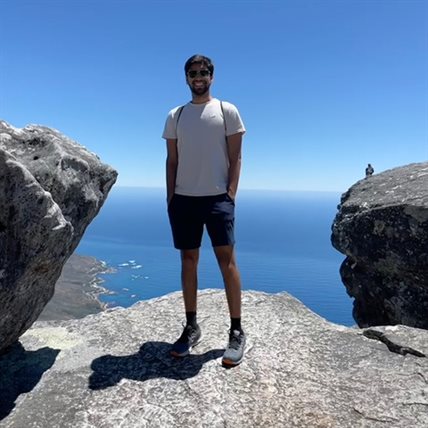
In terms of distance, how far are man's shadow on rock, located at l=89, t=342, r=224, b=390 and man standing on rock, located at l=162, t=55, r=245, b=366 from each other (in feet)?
0.93

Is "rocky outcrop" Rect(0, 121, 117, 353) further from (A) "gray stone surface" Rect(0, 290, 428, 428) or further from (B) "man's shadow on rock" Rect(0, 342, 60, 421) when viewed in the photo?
(A) "gray stone surface" Rect(0, 290, 428, 428)

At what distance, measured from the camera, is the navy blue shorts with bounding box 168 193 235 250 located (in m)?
7.60

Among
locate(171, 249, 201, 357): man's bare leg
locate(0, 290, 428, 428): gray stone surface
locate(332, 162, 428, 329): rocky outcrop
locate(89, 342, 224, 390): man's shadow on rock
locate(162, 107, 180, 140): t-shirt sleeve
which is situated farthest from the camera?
locate(332, 162, 428, 329): rocky outcrop

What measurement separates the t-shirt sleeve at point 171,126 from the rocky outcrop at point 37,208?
5.37ft

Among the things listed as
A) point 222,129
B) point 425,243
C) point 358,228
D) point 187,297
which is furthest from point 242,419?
point 358,228

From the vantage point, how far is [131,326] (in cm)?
955

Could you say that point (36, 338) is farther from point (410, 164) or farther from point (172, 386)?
point (410, 164)

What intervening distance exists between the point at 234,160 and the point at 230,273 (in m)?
2.09

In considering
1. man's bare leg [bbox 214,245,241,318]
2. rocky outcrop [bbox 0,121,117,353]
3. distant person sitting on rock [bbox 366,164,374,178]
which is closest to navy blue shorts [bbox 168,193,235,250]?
man's bare leg [bbox 214,245,241,318]

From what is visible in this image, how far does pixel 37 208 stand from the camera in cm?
628

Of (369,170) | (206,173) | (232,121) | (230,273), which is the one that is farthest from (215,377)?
(369,170)

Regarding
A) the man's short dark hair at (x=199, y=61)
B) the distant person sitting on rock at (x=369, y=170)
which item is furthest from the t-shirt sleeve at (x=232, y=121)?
the distant person sitting on rock at (x=369, y=170)

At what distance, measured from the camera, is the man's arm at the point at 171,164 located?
313 inches

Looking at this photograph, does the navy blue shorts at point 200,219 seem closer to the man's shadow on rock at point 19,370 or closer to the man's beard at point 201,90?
the man's beard at point 201,90
